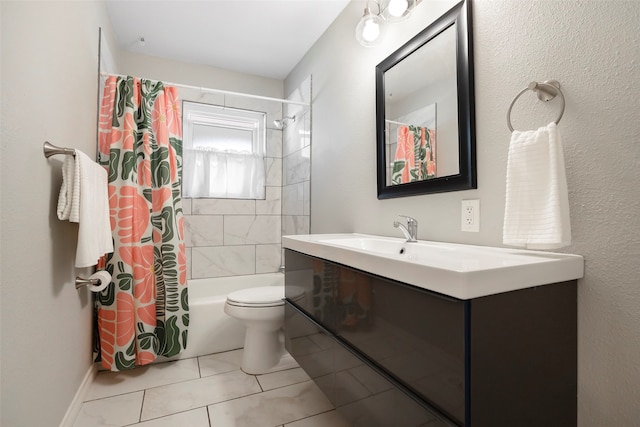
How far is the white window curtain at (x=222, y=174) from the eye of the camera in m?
2.82

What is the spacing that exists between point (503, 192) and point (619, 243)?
0.36m

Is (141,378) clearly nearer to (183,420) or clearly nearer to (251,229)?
(183,420)

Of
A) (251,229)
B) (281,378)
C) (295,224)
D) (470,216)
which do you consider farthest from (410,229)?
(251,229)

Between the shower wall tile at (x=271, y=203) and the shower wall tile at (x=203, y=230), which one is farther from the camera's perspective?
the shower wall tile at (x=271, y=203)

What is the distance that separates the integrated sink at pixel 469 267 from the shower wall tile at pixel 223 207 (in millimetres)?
1888

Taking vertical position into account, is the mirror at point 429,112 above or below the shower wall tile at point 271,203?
above

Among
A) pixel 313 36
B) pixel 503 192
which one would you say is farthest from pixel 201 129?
pixel 503 192

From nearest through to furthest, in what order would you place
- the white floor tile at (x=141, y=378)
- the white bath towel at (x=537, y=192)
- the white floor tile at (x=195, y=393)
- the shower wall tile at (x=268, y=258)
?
the white bath towel at (x=537, y=192)
the white floor tile at (x=195, y=393)
the white floor tile at (x=141, y=378)
the shower wall tile at (x=268, y=258)

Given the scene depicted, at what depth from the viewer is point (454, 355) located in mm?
729

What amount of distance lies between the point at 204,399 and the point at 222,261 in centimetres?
141

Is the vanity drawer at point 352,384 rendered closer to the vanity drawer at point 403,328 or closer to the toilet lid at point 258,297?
the vanity drawer at point 403,328

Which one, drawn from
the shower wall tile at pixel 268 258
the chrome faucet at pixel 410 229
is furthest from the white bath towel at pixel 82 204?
the shower wall tile at pixel 268 258

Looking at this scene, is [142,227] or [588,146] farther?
[142,227]

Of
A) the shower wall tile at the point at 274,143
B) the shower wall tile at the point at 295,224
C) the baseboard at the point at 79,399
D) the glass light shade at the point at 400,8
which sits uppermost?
the glass light shade at the point at 400,8
